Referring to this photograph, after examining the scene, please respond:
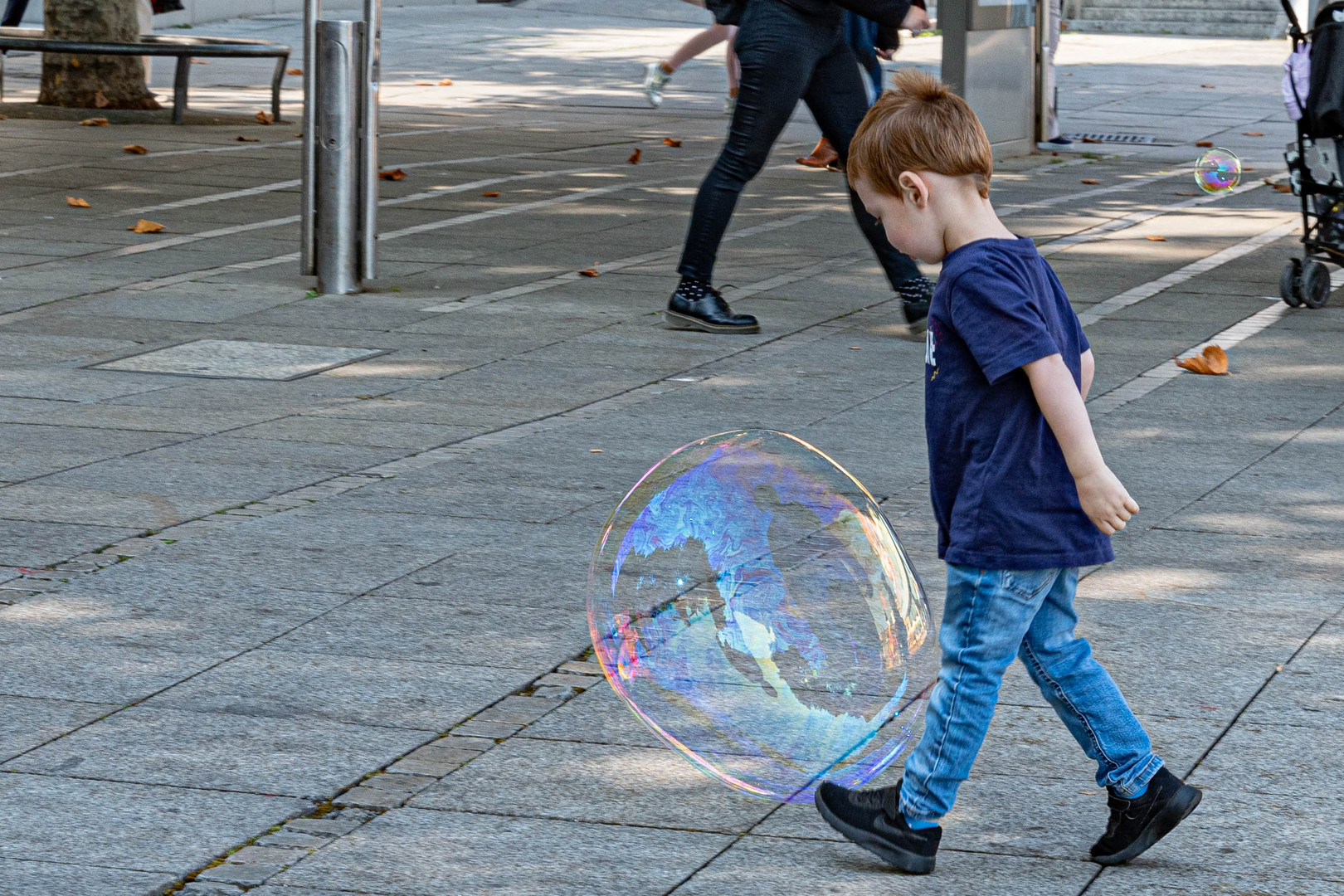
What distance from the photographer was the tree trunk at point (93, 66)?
16656 millimetres

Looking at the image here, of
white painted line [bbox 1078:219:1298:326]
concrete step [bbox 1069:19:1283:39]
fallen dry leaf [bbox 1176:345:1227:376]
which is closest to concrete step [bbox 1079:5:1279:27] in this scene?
concrete step [bbox 1069:19:1283:39]

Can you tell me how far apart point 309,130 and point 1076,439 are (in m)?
6.58

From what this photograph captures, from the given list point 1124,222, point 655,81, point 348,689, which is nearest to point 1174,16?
point 655,81

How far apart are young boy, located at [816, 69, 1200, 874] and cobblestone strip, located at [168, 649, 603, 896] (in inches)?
33.3

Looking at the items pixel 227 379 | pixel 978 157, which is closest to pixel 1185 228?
pixel 227 379

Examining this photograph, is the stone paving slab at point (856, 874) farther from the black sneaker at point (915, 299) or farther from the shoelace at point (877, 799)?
the black sneaker at point (915, 299)

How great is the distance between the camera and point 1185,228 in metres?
11.6

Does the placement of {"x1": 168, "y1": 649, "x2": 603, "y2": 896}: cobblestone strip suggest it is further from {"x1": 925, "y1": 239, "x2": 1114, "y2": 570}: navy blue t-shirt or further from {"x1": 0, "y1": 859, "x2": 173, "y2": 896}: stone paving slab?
{"x1": 925, "y1": 239, "x2": 1114, "y2": 570}: navy blue t-shirt

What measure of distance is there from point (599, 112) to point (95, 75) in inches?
194

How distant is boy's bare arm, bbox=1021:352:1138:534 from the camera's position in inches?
117

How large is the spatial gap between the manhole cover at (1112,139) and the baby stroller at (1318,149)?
24.5 ft

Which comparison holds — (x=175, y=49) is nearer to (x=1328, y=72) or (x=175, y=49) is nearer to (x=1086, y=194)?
(x=1086, y=194)

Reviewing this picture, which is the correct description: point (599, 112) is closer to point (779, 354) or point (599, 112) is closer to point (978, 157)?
point (779, 354)

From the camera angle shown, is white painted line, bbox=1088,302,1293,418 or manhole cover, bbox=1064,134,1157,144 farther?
manhole cover, bbox=1064,134,1157,144
